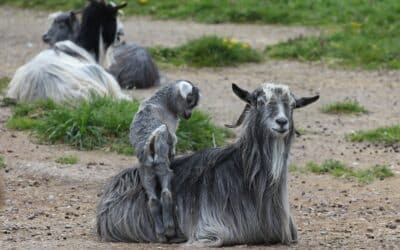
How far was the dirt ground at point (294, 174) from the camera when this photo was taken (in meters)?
8.02

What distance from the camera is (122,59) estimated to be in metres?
15.1

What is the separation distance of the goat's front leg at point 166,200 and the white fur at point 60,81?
16.3ft

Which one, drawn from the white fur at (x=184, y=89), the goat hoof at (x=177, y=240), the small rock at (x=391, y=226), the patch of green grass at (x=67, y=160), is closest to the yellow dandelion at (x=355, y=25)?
the patch of green grass at (x=67, y=160)

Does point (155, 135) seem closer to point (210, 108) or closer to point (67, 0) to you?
point (210, 108)

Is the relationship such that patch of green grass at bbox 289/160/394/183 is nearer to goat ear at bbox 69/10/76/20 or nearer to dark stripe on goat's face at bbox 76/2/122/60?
dark stripe on goat's face at bbox 76/2/122/60

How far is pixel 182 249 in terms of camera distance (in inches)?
294

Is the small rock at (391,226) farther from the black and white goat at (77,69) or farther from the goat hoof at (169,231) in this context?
the black and white goat at (77,69)

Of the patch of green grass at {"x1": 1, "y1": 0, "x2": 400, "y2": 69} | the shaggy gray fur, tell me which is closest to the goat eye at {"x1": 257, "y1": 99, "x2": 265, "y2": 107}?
the shaggy gray fur

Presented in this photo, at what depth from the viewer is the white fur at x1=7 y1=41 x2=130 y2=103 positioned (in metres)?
12.8

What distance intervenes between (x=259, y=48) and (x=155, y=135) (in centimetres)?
988

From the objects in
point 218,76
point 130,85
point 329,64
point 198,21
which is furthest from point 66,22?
point 198,21

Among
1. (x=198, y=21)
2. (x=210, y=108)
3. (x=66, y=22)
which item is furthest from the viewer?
(x=198, y=21)

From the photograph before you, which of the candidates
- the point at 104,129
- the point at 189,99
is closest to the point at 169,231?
the point at 189,99

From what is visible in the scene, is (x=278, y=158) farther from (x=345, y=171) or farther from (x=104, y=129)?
(x=104, y=129)
